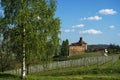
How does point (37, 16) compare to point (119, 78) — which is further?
point (119, 78)

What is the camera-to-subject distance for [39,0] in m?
35.7

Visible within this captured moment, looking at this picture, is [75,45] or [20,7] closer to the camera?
[20,7]

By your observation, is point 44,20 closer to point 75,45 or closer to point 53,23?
point 53,23

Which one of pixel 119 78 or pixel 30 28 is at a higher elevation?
pixel 30 28

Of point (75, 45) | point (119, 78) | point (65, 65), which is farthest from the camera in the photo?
point (75, 45)

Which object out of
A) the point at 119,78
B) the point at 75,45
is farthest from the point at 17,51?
the point at 75,45

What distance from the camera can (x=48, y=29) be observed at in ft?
116

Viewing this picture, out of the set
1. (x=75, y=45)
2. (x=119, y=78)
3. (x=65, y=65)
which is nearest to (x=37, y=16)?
(x=119, y=78)

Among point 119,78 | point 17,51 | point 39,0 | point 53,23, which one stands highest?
point 39,0

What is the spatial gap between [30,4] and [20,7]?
1009mm

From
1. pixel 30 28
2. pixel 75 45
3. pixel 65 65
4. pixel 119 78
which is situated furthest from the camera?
pixel 75 45

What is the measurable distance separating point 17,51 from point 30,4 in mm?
4776

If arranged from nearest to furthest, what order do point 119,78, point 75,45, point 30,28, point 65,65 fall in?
point 30,28 → point 119,78 → point 65,65 → point 75,45

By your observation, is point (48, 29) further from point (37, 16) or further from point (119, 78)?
point (119, 78)
